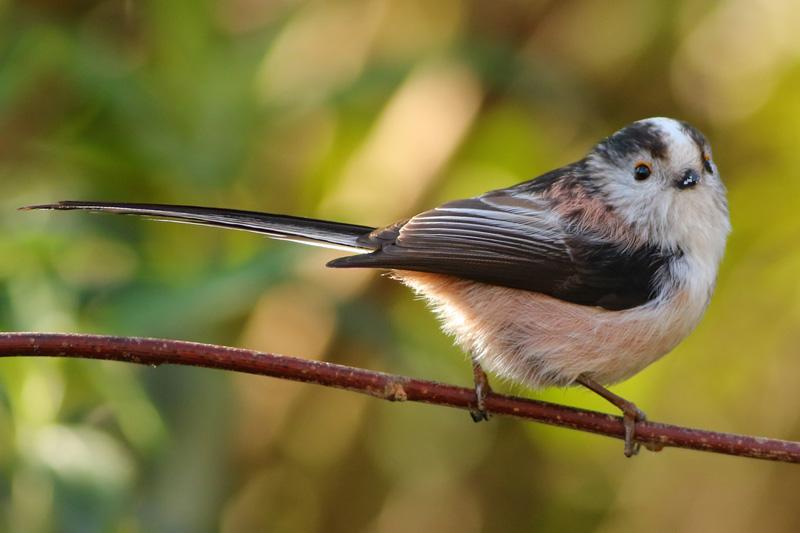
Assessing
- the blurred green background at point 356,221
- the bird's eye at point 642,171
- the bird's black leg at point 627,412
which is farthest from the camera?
the blurred green background at point 356,221

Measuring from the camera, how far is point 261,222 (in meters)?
2.49

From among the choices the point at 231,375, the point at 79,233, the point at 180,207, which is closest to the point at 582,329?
the point at 180,207

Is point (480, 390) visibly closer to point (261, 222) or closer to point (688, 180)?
point (261, 222)

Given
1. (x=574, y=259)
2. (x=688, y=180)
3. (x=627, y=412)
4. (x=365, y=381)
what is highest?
(x=688, y=180)

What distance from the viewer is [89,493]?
2496 mm

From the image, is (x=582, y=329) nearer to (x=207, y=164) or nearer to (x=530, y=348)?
(x=530, y=348)

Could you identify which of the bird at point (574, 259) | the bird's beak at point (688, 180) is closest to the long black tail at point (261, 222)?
the bird at point (574, 259)

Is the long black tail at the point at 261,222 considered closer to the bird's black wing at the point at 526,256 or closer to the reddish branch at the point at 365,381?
the bird's black wing at the point at 526,256

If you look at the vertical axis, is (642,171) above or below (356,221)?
above

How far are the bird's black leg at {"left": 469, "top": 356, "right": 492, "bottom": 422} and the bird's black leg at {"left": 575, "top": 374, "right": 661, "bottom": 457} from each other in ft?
1.13

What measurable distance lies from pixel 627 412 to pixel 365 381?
0.86 meters

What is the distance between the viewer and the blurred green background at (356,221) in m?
3.03

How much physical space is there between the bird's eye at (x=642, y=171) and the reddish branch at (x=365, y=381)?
0.83 m

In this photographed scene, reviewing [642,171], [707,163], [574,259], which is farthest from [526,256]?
[707,163]
